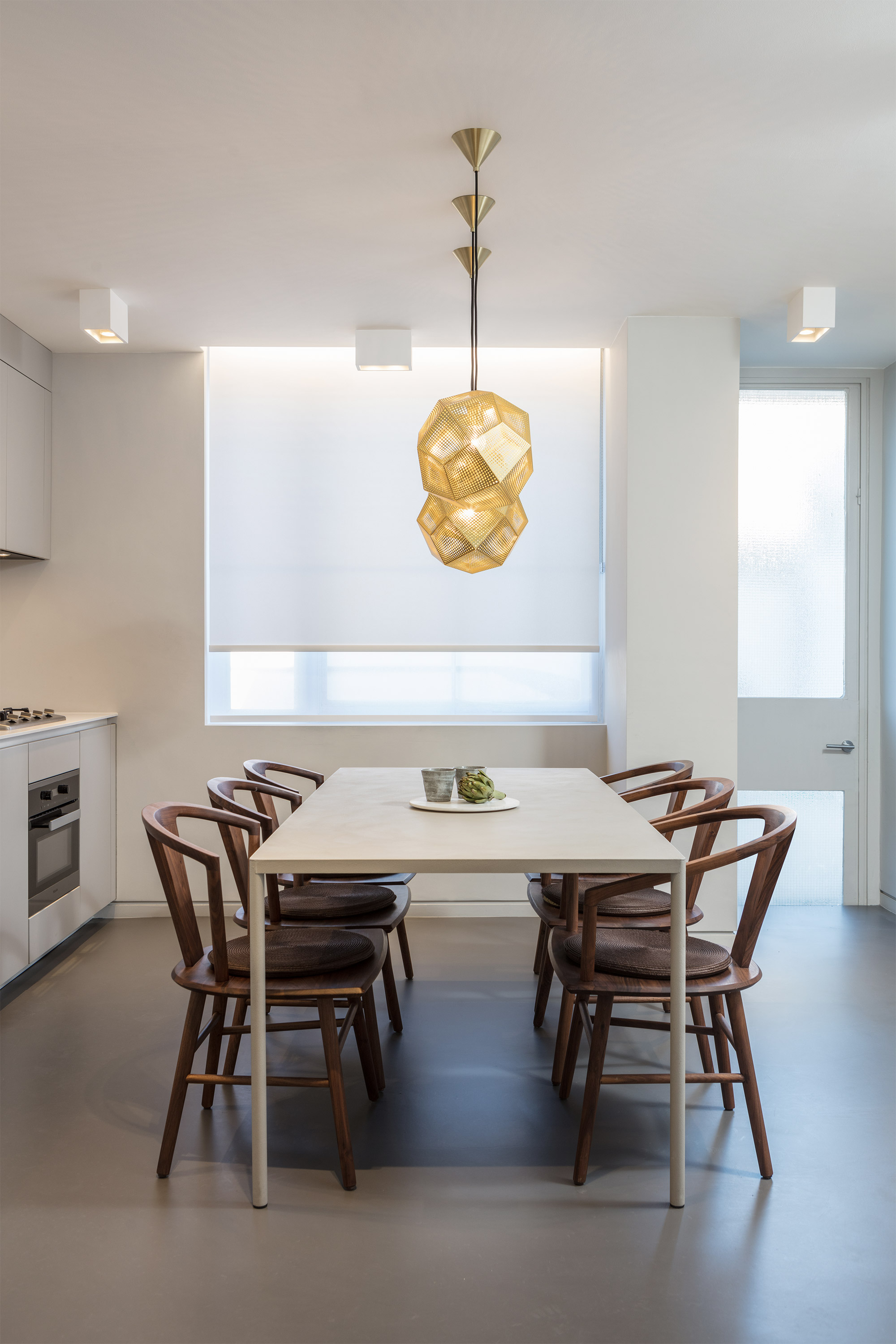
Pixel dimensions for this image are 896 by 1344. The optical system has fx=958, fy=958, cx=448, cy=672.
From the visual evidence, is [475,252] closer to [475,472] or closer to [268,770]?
[475,472]

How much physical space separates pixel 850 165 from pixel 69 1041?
3730 millimetres

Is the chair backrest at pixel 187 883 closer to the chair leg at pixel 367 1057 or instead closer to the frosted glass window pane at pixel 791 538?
the chair leg at pixel 367 1057

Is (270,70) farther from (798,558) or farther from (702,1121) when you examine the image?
(798,558)

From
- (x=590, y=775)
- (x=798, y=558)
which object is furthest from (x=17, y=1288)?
(x=798, y=558)

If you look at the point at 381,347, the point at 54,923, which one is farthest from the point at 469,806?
the point at 381,347

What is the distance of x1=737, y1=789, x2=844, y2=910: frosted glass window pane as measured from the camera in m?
5.03

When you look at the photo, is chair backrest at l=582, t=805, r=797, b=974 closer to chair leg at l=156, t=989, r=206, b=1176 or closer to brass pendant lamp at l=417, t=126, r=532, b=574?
chair leg at l=156, t=989, r=206, b=1176

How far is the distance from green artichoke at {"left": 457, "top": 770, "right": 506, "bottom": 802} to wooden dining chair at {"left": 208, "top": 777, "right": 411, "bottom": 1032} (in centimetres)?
45

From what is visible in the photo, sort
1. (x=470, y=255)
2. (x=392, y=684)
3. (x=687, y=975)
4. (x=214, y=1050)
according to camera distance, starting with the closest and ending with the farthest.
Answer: (x=687, y=975), (x=214, y=1050), (x=470, y=255), (x=392, y=684)

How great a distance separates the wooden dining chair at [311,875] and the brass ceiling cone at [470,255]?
191 cm

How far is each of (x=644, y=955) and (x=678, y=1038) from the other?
303 millimetres

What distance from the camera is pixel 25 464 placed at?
4418 millimetres

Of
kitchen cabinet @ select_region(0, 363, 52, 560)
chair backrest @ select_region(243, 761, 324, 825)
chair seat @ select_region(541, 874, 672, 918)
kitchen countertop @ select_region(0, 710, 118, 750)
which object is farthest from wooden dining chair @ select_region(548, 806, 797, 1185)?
kitchen cabinet @ select_region(0, 363, 52, 560)

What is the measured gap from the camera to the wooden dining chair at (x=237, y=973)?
2.28 metres
